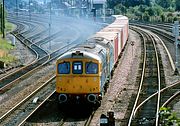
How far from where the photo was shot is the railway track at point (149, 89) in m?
18.0

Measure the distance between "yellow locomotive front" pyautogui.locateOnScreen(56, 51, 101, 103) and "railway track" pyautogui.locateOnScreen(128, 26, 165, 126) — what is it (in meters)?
1.87

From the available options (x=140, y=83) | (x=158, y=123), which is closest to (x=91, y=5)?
(x=140, y=83)

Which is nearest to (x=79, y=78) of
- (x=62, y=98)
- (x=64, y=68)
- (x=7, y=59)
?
(x=64, y=68)

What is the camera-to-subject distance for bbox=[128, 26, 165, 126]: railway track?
59.1 ft

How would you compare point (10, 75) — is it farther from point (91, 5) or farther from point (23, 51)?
point (91, 5)

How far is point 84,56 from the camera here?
63.1ft

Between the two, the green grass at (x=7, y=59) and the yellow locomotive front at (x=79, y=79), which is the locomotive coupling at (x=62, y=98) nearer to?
the yellow locomotive front at (x=79, y=79)

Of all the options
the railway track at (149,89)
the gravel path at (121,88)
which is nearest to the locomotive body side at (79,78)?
the gravel path at (121,88)

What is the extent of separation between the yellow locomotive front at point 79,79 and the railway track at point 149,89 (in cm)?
187

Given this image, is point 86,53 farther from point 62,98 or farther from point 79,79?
point 62,98

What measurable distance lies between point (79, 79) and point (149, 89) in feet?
20.3

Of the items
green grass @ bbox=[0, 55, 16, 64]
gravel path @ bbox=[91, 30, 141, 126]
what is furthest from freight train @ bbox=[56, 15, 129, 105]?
green grass @ bbox=[0, 55, 16, 64]

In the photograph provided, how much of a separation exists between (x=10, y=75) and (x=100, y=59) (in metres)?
11.6

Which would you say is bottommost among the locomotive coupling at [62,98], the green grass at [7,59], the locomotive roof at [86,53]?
the green grass at [7,59]
